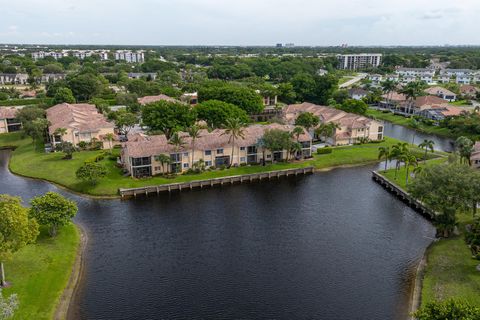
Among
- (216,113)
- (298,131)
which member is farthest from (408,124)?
(216,113)

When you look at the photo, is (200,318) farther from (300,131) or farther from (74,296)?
(300,131)

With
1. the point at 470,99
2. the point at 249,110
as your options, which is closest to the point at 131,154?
the point at 249,110

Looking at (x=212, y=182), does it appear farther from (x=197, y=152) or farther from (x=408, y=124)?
(x=408, y=124)

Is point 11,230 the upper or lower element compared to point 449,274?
upper

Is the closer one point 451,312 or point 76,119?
point 451,312

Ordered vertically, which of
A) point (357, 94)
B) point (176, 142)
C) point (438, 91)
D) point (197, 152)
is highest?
point (438, 91)

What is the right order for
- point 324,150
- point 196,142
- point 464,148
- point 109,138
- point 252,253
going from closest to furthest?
point 252,253, point 464,148, point 196,142, point 324,150, point 109,138

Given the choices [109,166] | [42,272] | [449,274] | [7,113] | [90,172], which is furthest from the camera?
[7,113]

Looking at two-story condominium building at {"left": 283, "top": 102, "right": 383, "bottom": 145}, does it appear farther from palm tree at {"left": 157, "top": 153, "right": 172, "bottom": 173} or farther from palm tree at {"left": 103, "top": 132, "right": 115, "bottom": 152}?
palm tree at {"left": 103, "top": 132, "right": 115, "bottom": 152}

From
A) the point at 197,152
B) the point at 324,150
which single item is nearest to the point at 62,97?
the point at 197,152
